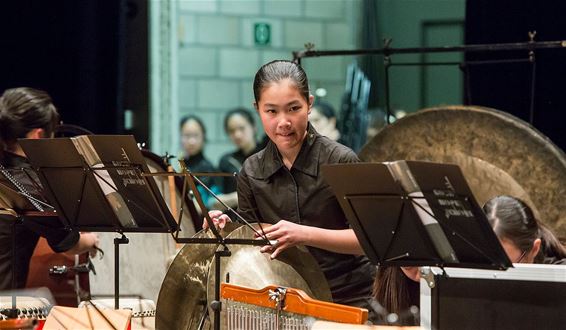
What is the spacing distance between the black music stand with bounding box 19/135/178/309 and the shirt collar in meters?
0.44

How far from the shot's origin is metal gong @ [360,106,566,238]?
17.3ft

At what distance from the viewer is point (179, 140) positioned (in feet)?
27.5

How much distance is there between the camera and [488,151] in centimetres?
558

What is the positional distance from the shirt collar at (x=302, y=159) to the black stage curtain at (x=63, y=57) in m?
3.58

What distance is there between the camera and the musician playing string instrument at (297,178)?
142 inches

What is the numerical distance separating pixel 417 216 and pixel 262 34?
6390mm

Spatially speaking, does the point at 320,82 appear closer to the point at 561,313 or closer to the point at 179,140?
the point at 179,140

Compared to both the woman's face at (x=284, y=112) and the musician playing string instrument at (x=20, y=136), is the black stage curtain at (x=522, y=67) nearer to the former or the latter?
the woman's face at (x=284, y=112)

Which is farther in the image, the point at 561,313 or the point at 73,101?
the point at 73,101

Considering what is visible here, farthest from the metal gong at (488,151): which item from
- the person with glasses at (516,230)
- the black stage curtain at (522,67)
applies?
the person with glasses at (516,230)

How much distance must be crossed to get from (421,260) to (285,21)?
21.2 feet

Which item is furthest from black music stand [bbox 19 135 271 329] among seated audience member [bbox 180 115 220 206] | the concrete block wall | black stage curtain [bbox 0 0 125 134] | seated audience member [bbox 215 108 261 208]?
the concrete block wall

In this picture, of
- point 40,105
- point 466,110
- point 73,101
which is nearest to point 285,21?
point 73,101

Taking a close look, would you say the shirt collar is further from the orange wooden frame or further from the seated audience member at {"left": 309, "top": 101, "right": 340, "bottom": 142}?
the seated audience member at {"left": 309, "top": 101, "right": 340, "bottom": 142}
